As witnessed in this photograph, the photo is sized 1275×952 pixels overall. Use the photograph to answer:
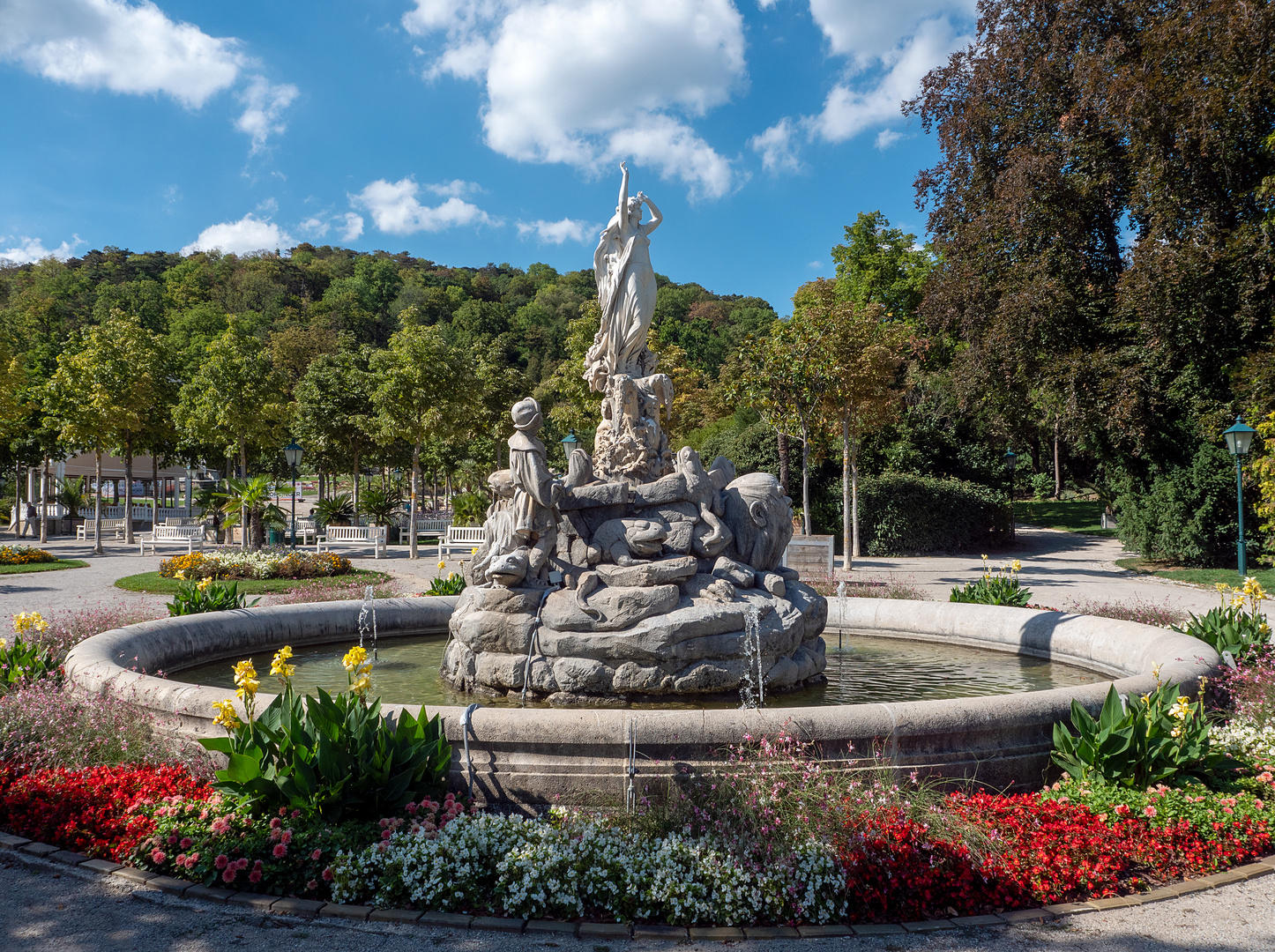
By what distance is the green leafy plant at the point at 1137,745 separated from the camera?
15.2 feet

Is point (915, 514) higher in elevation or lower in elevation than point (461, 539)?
higher

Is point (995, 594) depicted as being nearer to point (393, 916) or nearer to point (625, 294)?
point (625, 294)

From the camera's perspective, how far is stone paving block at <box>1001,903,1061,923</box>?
3.72 m

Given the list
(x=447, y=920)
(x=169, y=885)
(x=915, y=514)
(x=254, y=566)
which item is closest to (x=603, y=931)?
(x=447, y=920)

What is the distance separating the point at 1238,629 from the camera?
749 centimetres

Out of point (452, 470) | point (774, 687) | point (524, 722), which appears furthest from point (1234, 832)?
point (452, 470)

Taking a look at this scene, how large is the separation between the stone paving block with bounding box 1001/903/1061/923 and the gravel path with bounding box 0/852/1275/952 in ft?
0.16

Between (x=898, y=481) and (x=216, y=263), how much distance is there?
77.4 meters

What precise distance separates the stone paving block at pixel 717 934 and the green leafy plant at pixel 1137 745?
248 centimetres

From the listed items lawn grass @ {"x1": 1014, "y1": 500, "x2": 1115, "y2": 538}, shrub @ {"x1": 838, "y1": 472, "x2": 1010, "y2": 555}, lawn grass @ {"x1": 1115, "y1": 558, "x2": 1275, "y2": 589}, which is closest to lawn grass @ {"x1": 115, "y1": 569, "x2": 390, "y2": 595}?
shrub @ {"x1": 838, "y1": 472, "x2": 1010, "y2": 555}

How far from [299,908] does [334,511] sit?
26597mm

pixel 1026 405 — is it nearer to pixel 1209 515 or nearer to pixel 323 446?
pixel 1209 515

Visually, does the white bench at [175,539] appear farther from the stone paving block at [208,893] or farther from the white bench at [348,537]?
the stone paving block at [208,893]

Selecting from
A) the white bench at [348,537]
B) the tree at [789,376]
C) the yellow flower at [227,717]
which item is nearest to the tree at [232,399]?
the white bench at [348,537]
